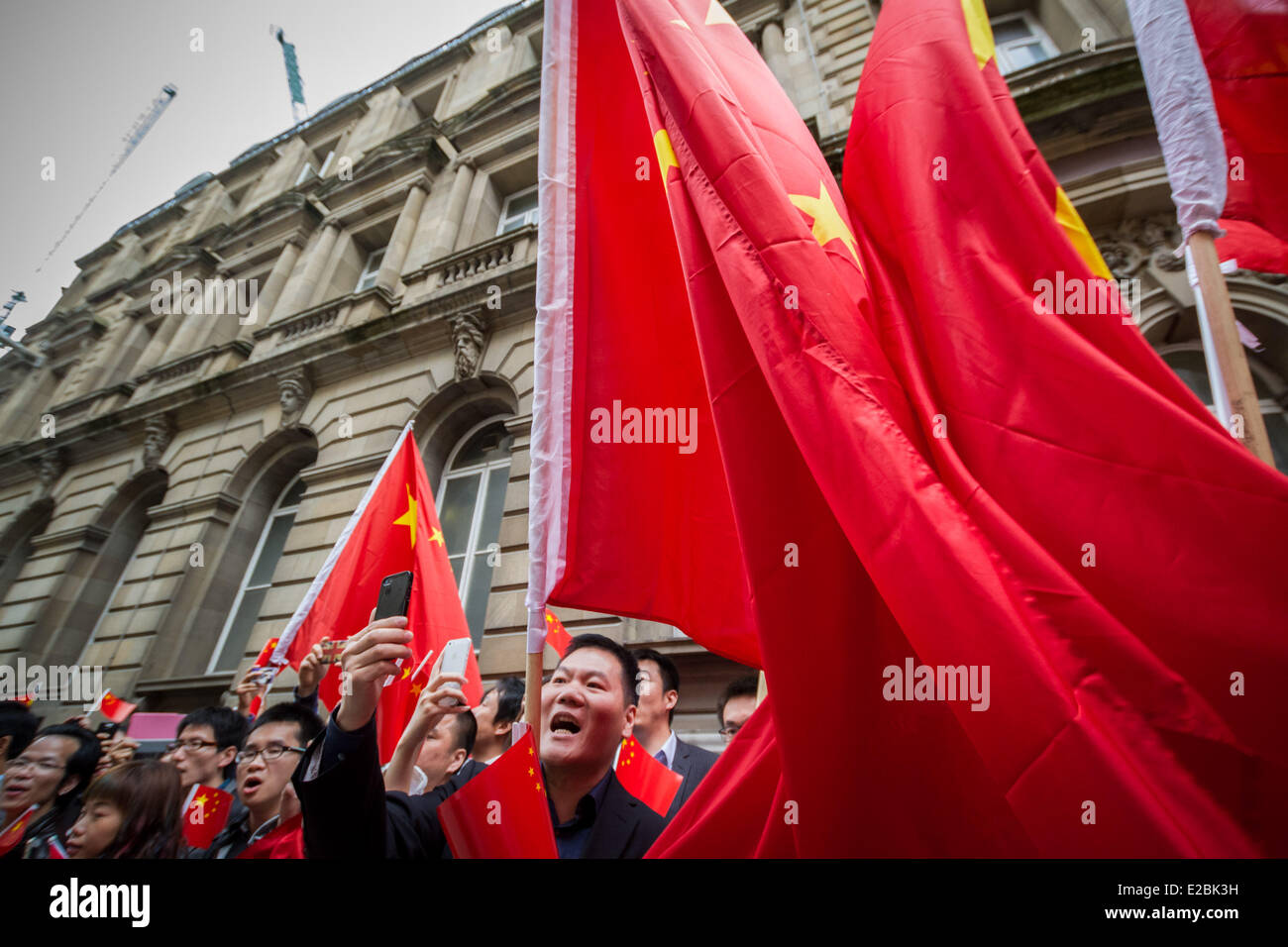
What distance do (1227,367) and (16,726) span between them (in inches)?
307

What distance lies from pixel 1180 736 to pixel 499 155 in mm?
13767

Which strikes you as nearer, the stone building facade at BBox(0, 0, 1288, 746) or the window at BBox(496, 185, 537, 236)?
the stone building facade at BBox(0, 0, 1288, 746)

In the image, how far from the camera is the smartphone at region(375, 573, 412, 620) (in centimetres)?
168

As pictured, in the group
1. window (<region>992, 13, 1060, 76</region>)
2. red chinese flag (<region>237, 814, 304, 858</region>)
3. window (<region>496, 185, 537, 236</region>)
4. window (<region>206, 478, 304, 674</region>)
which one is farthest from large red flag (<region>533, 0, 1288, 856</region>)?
window (<region>496, 185, 537, 236</region>)

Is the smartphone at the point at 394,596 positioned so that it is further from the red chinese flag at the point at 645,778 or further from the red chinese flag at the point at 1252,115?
the red chinese flag at the point at 1252,115

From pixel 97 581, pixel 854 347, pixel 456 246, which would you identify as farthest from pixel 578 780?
pixel 97 581

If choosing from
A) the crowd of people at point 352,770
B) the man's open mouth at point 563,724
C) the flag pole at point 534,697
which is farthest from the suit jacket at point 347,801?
the man's open mouth at point 563,724

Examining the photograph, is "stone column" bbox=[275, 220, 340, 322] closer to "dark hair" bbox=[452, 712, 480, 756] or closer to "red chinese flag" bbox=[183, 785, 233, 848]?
"red chinese flag" bbox=[183, 785, 233, 848]

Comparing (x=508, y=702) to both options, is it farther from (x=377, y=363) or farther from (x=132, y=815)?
(x=377, y=363)

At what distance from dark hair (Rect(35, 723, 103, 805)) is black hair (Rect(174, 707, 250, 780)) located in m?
0.55

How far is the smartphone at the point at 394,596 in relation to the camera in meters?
1.68

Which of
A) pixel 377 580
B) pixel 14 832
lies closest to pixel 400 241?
pixel 377 580
